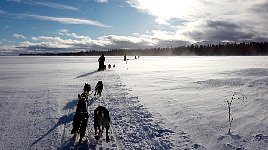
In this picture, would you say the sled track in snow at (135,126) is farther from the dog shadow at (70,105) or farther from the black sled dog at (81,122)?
the dog shadow at (70,105)

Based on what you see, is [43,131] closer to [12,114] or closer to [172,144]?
[12,114]

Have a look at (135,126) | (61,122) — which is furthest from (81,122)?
(61,122)

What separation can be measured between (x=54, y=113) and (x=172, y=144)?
182 inches

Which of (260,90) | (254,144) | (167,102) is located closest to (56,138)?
(254,144)

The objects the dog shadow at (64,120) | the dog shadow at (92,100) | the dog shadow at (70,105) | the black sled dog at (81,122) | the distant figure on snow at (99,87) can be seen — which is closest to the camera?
the black sled dog at (81,122)

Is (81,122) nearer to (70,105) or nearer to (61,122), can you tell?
(61,122)

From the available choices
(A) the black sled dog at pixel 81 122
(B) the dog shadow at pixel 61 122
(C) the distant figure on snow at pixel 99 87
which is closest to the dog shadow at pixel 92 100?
(C) the distant figure on snow at pixel 99 87

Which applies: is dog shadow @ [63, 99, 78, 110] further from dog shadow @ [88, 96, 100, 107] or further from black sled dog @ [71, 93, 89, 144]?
black sled dog @ [71, 93, 89, 144]

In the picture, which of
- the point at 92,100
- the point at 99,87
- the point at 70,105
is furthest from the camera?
the point at 99,87

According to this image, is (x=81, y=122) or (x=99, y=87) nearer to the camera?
(x=81, y=122)

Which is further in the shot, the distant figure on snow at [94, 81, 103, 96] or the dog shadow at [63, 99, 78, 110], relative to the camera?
the distant figure on snow at [94, 81, 103, 96]

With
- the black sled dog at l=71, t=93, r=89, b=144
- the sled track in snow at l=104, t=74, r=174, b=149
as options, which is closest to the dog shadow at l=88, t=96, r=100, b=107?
the sled track in snow at l=104, t=74, r=174, b=149

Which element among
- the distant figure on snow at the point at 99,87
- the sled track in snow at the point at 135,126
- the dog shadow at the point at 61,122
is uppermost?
the distant figure on snow at the point at 99,87

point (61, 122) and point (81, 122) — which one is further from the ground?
point (81, 122)
